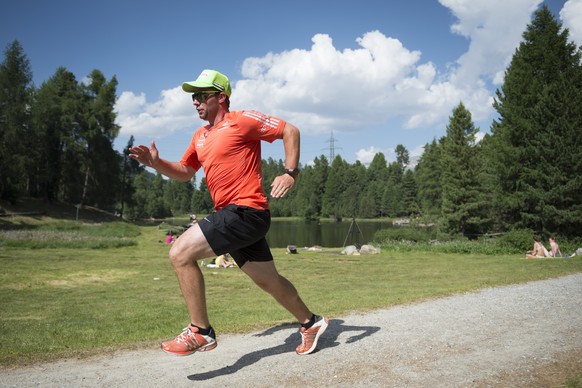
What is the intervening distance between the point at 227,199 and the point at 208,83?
4.00 ft

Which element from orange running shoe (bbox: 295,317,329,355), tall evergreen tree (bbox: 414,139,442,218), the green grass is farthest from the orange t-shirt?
tall evergreen tree (bbox: 414,139,442,218)

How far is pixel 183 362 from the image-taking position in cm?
435

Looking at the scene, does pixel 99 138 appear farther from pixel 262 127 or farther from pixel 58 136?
pixel 262 127

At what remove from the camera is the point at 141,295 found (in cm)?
1215

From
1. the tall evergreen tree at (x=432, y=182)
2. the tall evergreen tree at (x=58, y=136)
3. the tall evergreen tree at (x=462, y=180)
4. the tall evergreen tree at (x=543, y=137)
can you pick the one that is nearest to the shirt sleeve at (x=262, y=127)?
the tall evergreen tree at (x=543, y=137)

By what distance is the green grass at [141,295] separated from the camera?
6.17 metres

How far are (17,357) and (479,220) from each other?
1546 inches

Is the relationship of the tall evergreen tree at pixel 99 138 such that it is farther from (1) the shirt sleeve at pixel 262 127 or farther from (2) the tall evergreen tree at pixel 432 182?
(1) the shirt sleeve at pixel 262 127

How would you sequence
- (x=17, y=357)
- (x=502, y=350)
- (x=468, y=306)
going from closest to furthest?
1. (x=502, y=350)
2. (x=17, y=357)
3. (x=468, y=306)

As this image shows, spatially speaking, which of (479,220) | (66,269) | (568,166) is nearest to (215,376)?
(66,269)

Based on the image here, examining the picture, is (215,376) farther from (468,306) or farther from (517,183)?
(517,183)

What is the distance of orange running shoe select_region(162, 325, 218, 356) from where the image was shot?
3.93 m

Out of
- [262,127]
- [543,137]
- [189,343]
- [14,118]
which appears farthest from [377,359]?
[14,118]

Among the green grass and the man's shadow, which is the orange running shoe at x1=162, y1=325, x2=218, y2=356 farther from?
the green grass
